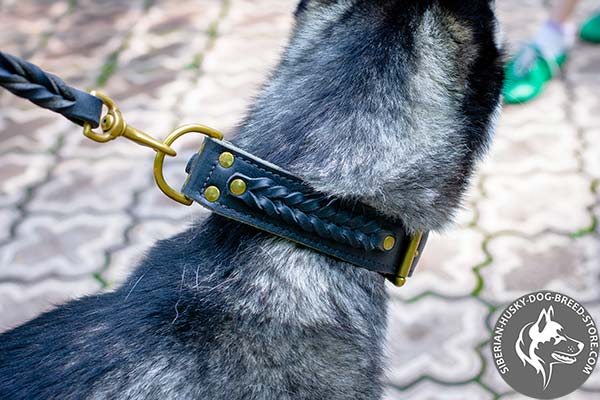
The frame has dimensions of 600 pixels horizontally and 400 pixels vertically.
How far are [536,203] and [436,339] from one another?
3.26 feet

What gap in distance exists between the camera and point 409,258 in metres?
1.54

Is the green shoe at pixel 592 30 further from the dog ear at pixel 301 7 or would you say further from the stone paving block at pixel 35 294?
the stone paving block at pixel 35 294

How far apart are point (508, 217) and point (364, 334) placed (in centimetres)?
184

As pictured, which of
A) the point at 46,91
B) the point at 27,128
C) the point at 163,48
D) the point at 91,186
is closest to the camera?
the point at 46,91

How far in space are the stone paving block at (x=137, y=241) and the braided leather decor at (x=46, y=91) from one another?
1598 millimetres

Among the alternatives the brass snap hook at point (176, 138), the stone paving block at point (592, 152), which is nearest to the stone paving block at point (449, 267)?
the stone paving block at point (592, 152)

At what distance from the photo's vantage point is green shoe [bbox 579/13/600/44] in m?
4.30

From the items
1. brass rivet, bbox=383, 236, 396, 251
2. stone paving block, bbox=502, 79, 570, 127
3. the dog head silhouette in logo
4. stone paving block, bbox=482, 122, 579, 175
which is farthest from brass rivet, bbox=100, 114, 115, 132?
stone paving block, bbox=502, 79, 570, 127

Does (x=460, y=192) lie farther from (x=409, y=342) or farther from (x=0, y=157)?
(x=0, y=157)

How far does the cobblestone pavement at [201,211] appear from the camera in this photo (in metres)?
2.71

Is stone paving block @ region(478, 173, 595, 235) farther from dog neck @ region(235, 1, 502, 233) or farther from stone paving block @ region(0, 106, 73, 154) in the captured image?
stone paving block @ region(0, 106, 73, 154)

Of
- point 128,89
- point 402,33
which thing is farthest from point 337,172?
point 128,89

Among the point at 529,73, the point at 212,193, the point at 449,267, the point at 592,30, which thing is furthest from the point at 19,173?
the point at 592,30

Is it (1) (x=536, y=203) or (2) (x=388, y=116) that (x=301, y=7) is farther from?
(1) (x=536, y=203)
